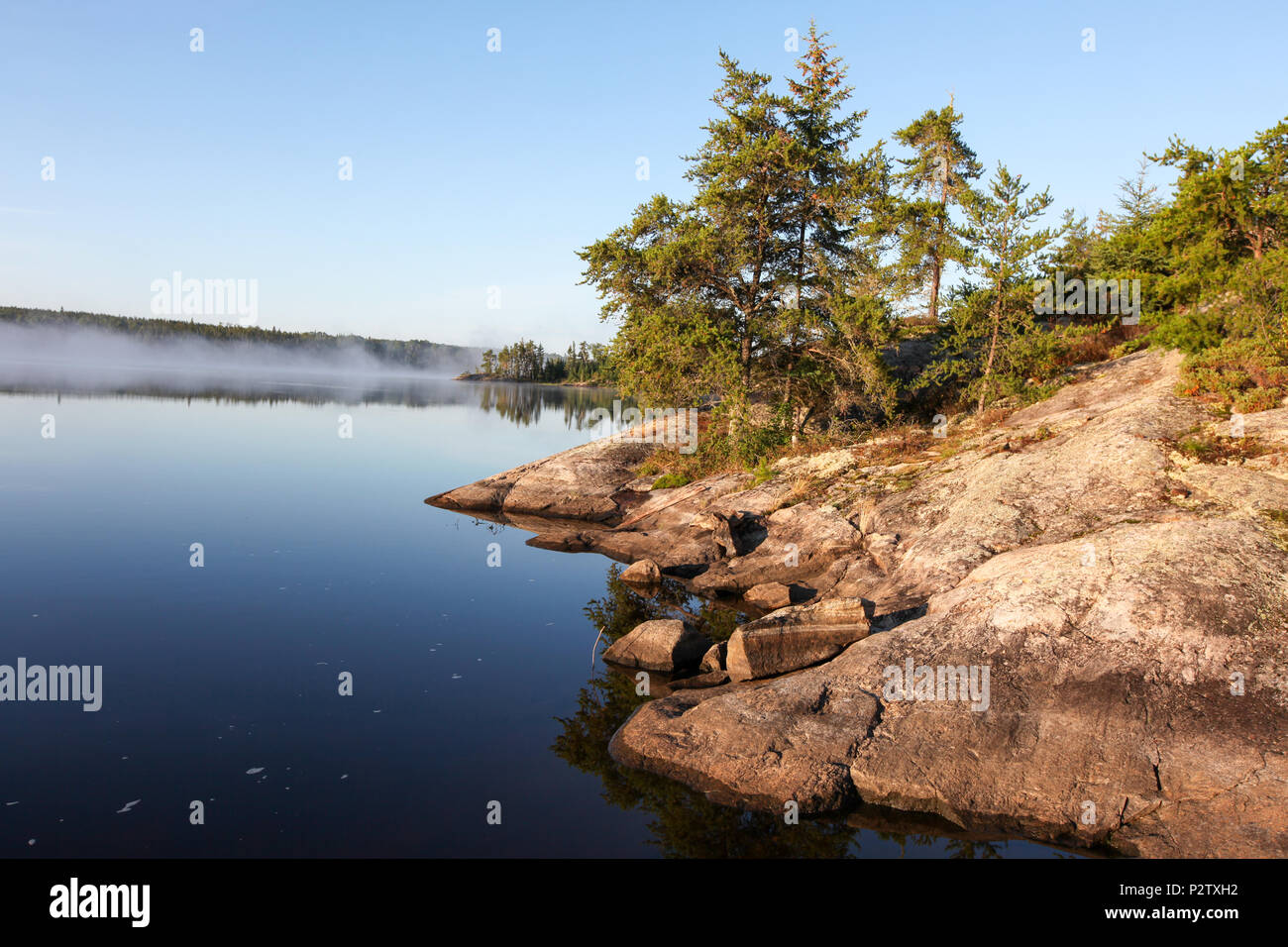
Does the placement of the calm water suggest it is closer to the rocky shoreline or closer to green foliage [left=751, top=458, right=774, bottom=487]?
the rocky shoreline

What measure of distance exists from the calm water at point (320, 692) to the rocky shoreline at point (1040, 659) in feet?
3.43

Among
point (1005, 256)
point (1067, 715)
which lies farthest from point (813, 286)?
point (1067, 715)

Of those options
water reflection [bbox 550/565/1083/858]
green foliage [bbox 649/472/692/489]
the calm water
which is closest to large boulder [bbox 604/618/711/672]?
the calm water

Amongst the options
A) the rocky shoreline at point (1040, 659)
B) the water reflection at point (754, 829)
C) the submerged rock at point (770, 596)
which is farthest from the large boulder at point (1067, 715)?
the submerged rock at point (770, 596)

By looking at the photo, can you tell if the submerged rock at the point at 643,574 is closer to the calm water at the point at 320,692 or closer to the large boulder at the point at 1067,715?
the calm water at the point at 320,692

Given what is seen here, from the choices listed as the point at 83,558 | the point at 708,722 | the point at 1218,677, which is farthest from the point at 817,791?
the point at 83,558

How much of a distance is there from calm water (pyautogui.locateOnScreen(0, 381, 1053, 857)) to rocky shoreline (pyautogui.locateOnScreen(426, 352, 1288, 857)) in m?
1.04

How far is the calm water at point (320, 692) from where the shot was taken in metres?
10.1

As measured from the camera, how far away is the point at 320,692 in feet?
46.1

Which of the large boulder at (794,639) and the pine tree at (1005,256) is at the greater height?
the pine tree at (1005,256)

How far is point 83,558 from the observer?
21109 millimetres

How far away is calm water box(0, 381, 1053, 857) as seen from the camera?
1008 cm

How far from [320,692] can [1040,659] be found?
535 inches
